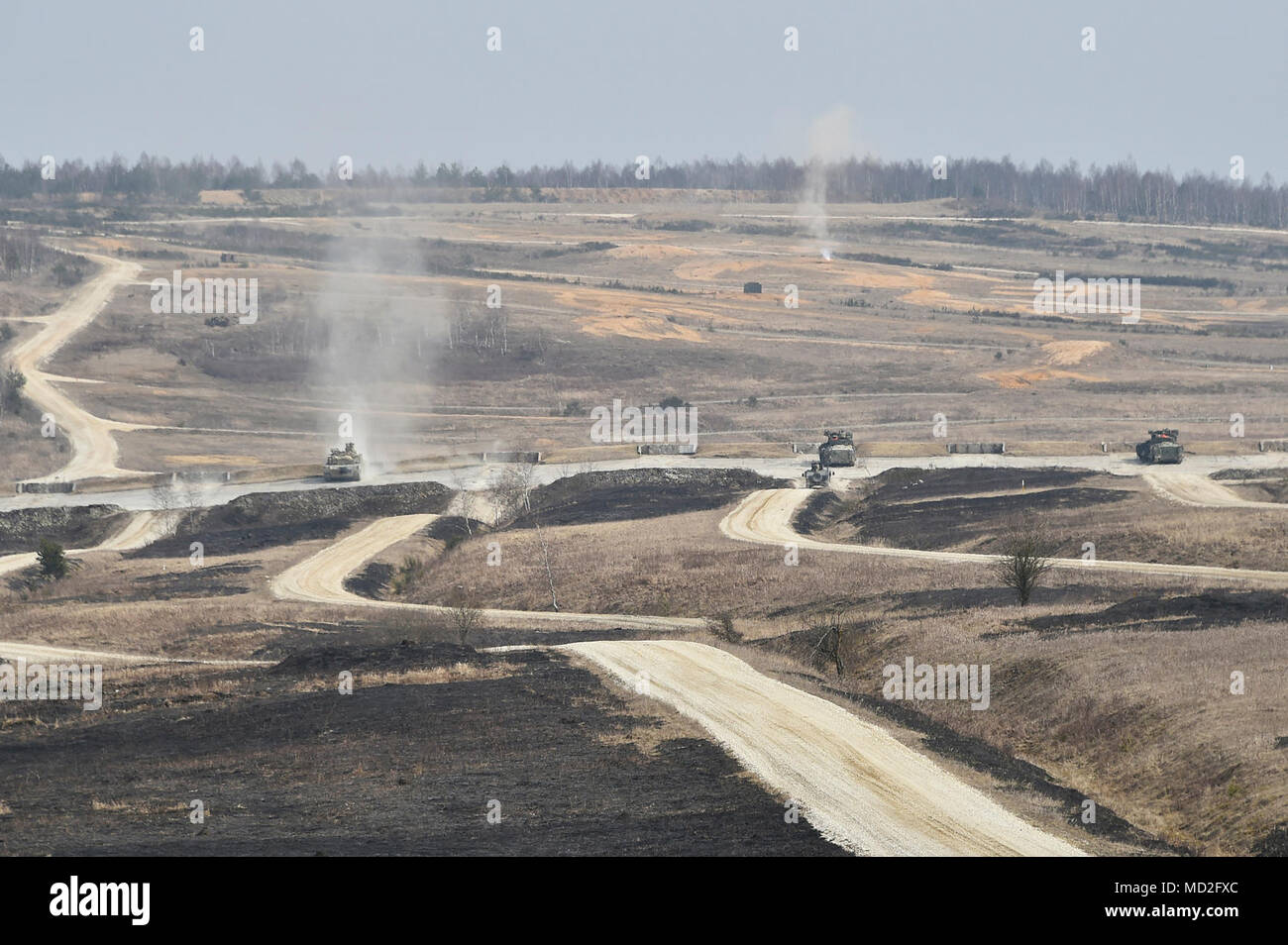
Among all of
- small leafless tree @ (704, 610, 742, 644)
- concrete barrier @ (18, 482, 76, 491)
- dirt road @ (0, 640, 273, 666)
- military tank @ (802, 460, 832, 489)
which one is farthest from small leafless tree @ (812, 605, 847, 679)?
concrete barrier @ (18, 482, 76, 491)

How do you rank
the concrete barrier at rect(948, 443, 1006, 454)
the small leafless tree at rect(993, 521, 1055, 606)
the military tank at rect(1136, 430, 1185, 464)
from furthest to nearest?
1. the concrete barrier at rect(948, 443, 1006, 454)
2. the military tank at rect(1136, 430, 1185, 464)
3. the small leafless tree at rect(993, 521, 1055, 606)

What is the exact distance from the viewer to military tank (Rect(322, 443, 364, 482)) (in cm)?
10075

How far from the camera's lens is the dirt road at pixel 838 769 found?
1029 inches

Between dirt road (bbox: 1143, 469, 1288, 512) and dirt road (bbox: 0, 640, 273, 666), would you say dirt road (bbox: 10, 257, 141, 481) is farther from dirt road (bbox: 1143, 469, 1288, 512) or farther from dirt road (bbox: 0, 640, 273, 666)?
dirt road (bbox: 1143, 469, 1288, 512)

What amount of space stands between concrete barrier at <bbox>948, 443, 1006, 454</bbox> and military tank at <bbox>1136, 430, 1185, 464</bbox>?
11.5m

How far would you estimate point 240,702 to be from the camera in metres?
40.9

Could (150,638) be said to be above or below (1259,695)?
below

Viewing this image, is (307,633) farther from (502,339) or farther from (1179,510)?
(502,339)

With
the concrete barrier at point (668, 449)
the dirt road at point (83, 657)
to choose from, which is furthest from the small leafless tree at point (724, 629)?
the concrete barrier at point (668, 449)

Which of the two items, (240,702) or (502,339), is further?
(502,339)

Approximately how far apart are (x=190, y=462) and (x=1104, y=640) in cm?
8842

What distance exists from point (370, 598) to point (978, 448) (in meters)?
56.8

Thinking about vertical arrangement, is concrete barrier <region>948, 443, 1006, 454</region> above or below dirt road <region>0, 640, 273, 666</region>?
above
